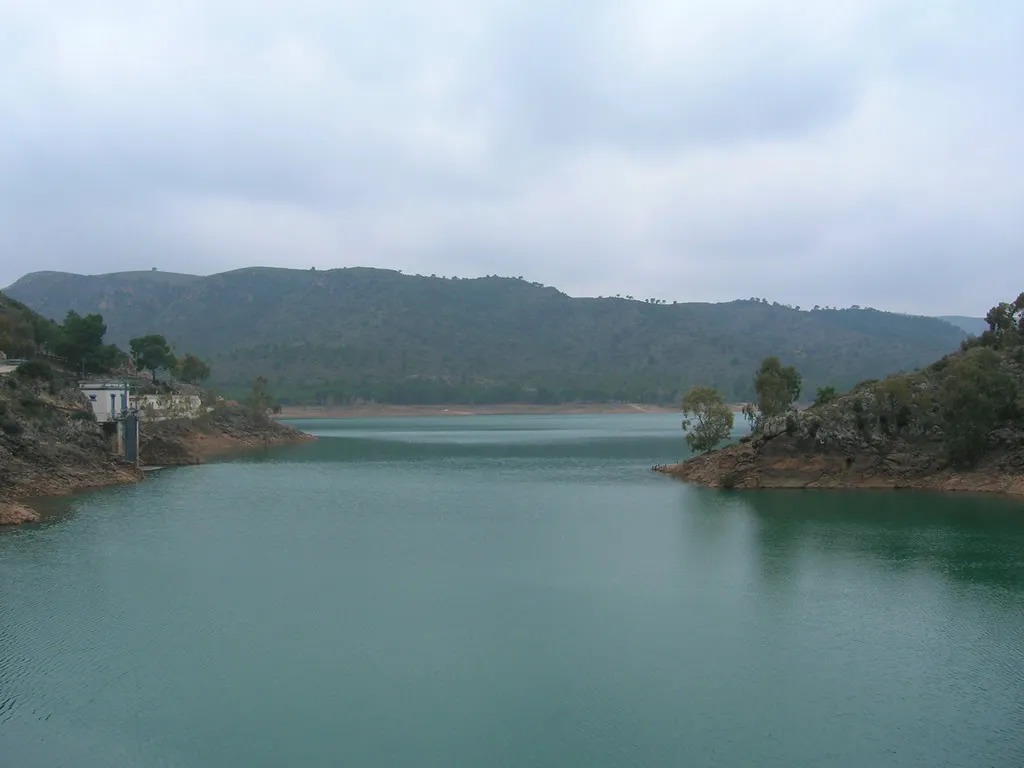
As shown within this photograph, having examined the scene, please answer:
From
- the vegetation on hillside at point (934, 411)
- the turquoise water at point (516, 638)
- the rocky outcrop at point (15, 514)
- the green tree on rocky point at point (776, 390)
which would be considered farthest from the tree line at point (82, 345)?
the vegetation on hillside at point (934, 411)

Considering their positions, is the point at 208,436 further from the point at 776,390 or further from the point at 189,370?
the point at 776,390

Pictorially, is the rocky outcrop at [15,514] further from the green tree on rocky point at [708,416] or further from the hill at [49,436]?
the green tree on rocky point at [708,416]

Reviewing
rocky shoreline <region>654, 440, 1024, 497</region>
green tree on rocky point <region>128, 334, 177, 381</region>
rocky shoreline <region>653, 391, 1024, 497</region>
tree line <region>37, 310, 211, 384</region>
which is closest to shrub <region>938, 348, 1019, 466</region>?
rocky shoreline <region>653, 391, 1024, 497</region>

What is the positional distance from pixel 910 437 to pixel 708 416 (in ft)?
47.8

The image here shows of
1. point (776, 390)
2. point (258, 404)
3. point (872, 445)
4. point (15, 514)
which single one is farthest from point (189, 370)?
point (872, 445)

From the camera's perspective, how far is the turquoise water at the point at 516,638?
1664 cm

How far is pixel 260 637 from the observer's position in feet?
75.6

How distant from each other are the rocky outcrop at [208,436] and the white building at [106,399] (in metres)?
8.65

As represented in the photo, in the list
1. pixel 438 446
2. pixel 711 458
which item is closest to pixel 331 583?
pixel 711 458

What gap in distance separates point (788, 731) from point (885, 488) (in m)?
38.9

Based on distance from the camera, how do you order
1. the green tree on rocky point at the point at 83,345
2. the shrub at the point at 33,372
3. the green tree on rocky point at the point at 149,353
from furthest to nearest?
the green tree on rocky point at the point at 149,353, the green tree on rocky point at the point at 83,345, the shrub at the point at 33,372

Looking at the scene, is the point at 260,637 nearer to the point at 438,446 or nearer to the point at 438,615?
the point at 438,615

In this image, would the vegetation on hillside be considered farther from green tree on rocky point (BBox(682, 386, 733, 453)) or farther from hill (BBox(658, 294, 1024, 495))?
green tree on rocky point (BBox(682, 386, 733, 453))

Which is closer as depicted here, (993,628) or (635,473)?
(993,628)
